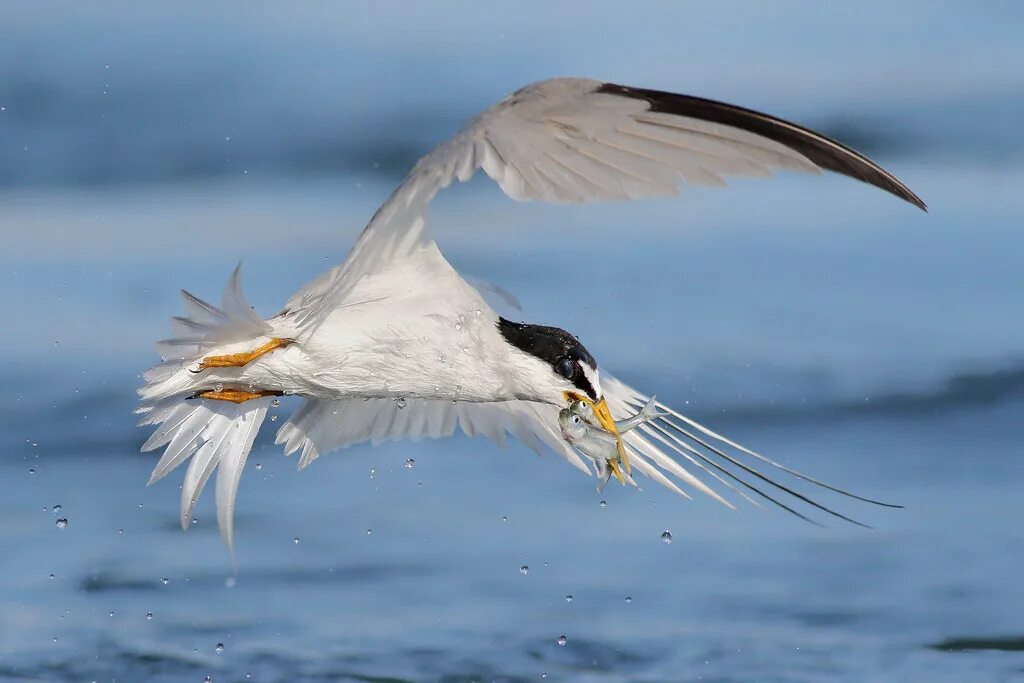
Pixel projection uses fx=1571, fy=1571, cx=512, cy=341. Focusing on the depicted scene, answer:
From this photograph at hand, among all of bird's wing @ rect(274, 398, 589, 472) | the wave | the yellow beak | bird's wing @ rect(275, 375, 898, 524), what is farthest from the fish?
the wave

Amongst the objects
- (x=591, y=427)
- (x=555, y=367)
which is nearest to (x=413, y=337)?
(x=555, y=367)

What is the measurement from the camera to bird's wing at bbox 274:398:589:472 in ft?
15.6

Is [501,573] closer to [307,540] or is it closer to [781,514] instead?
[307,540]

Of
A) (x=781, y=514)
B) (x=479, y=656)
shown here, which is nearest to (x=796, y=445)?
(x=781, y=514)

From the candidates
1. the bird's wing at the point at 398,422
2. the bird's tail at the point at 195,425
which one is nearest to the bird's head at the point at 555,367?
the bird's wing at the point at 398,422

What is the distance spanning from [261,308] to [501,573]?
1775 millimetres

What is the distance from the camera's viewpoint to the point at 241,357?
13.8 ft

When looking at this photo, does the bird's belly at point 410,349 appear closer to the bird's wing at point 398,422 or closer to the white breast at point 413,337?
the white breast at point 413,337

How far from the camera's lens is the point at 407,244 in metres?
4.12

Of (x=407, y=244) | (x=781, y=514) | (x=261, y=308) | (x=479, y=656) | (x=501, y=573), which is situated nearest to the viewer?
(x=407, y=244)

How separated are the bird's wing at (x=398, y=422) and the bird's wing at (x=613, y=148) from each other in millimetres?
1196

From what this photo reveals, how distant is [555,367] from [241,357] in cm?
84

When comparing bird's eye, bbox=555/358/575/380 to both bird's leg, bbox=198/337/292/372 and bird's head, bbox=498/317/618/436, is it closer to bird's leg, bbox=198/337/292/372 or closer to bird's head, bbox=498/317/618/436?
bird's head, bbox=498/317/618/436

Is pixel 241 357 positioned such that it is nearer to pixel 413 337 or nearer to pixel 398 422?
pixel 413 337
